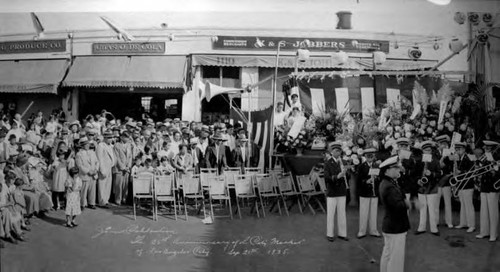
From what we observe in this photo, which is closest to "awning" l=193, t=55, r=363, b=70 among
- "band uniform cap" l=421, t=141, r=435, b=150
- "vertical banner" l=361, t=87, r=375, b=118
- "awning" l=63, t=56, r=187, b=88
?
"awning" l=63, t=56, r=187, b=88

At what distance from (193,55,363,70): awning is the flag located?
0.80m

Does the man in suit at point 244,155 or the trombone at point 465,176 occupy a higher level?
the man in suit at point 244,155

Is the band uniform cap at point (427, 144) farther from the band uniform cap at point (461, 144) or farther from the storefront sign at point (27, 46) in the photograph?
the storefront sign at point (27, 46)

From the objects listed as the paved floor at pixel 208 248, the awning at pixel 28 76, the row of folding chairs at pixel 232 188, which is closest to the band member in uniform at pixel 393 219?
the paved floor at pixel 208 248

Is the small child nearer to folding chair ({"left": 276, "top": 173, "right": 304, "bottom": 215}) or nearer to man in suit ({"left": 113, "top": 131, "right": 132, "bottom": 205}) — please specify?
man in suit ({"left": 113, "top": 131, "right": 132, "bottom": 205})

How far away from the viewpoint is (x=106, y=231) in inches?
221

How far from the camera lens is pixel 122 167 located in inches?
285

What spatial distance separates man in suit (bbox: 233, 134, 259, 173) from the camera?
779 cm

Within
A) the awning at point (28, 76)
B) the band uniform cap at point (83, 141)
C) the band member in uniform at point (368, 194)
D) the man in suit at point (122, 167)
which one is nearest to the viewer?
the awning at point (28, 76)

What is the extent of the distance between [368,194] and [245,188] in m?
1.73

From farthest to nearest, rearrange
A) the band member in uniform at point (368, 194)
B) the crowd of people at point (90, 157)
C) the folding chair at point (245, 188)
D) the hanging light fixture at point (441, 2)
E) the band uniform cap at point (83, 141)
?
the folding chair at point (245, 188) < the band uniform cap at point (83, 141) < the band member in uniform at point (368, 194) < the hanging light fixture at point (441, 2) < the crowd of people at point (90, 157)

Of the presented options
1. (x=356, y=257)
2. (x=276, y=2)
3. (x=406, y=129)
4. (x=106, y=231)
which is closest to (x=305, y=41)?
(x=276, y=2)

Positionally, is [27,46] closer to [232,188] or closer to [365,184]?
[232,188]

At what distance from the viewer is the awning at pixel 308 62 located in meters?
6.80
